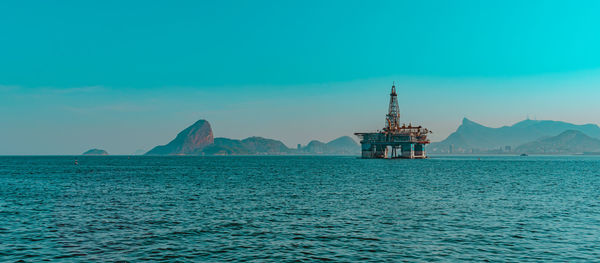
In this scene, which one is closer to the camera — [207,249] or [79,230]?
[207,249]

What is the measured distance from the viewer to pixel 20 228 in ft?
111

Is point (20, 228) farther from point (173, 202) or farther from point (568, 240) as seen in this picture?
point (568, 240)

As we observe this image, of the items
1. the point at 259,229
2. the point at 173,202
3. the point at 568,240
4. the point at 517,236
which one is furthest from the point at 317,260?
the point at 173,202

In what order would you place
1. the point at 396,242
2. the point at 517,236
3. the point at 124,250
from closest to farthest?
the point at 124,250 → the point at 396,242 → the point at 517,236

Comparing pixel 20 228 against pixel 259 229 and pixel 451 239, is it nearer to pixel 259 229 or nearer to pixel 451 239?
pixel 259 229

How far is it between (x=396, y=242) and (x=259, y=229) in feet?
34.3

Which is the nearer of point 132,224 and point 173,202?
point 132,224

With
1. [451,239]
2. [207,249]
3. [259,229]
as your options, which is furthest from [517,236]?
[207,249]

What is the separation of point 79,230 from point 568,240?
34844 mm

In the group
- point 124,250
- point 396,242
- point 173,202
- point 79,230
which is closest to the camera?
point 124,250

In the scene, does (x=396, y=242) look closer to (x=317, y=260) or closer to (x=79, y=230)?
(x=317, y=260)

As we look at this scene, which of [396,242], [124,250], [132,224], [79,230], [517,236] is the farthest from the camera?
[132,224]

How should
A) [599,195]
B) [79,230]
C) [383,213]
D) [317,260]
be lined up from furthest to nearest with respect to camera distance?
1. [599,195]
2. [383,213]
3. [79,230]
4. [317,260]

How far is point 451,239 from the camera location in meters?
29.9
